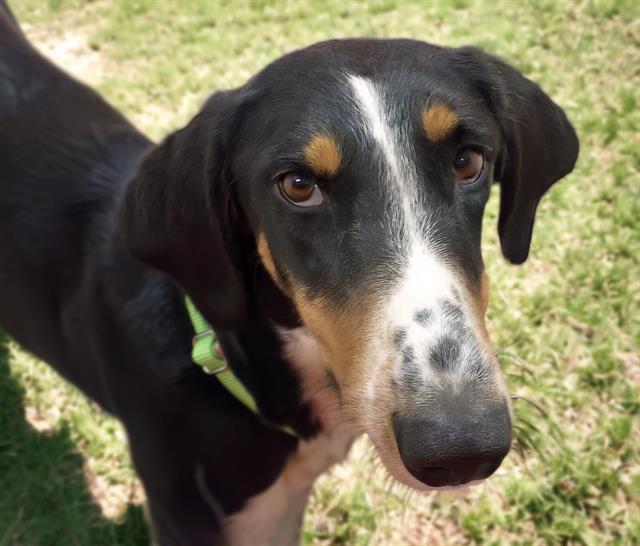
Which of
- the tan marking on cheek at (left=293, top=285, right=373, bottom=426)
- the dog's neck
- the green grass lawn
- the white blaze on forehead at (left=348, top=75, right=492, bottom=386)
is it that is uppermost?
the white blaze on forehead at (left=348, top=75, right=492, bottom=386)

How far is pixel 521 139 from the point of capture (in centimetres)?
221

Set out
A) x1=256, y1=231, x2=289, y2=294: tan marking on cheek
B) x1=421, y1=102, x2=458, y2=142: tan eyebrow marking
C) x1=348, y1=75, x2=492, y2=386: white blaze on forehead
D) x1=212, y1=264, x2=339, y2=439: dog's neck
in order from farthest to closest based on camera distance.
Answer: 1. x1=212, y1=264, x2=339, y2=439: dog's neck
2. x1=256, y1=231, x2=289, y2=294: tan marking on cheek
3. x1=421, y1=102, x2=458, y2=142: tan eyebrow marking
4. x1=348, y1=75, x2=492, y2=386: white blaze on forehead

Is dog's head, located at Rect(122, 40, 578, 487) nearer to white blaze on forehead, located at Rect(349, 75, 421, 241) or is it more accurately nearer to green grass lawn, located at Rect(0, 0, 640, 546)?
white blaze on forehead, located at Rect(349, 75, 421, 241)

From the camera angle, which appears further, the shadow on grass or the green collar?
the shadow on grass

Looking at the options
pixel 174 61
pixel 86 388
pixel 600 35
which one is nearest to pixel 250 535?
pixel 86 388

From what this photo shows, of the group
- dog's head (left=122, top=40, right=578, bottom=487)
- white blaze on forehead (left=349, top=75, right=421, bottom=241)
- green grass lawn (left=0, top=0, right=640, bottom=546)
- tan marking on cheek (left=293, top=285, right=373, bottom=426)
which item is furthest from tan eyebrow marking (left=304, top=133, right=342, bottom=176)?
green grass lawn (left=0, top=0, right=640, bottom=546)

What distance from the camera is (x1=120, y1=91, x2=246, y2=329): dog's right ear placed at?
6.95 ft

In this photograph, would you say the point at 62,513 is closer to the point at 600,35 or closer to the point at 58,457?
the point at 58,457

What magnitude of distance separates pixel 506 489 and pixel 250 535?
1458mm

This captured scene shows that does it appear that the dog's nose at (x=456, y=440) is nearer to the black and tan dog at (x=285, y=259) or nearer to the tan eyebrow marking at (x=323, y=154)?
the black and tan dog at (x=285, y=259)

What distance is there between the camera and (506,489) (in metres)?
3.54

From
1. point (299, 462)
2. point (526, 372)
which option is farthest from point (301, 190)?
point (526, 372)

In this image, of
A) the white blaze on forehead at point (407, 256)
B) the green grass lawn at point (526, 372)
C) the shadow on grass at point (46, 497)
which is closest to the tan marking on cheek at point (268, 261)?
the white blaze on forehead at point (407, 256)

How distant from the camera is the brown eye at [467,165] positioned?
1.97 m
